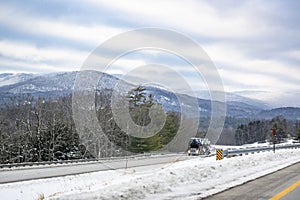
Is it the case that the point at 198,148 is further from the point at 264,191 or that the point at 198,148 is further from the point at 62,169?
the point at 264,191

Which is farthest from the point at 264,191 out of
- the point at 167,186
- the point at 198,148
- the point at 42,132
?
the point at 42,132

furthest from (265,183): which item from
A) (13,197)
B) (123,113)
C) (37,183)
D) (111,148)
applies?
(111,148)

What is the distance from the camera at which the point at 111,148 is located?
45.4 meters

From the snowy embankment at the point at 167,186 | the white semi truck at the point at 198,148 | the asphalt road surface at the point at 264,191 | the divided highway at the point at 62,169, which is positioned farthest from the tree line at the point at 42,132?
the asphalt road surface at the point at 264,191

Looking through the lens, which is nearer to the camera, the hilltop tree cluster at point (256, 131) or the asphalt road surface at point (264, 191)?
the asphalt road surface at point (264, 191)

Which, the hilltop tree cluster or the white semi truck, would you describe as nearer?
the white semi truck

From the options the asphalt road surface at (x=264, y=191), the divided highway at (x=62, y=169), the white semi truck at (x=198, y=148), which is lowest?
the divided highway at (x=62, y=169)

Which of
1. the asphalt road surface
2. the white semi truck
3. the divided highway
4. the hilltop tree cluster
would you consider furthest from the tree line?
the hilltop tree cluster

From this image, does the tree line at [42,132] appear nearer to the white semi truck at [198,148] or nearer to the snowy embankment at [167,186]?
the white semi truck at [198,148]

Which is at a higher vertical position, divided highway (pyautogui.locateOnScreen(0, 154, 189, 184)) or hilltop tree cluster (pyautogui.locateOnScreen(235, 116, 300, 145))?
hilltop tree cluster (pyautogui.locateOnScreen(235, 116, 300, 145))

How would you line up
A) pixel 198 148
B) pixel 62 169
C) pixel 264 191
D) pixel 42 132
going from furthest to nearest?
pixel 198 148 < pixel 42 132 < pixel 62 169 < pixel 264 191

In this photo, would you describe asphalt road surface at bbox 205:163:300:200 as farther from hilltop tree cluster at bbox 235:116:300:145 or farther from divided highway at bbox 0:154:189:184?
hilltop tree cluster at bbox 235:116:300:145

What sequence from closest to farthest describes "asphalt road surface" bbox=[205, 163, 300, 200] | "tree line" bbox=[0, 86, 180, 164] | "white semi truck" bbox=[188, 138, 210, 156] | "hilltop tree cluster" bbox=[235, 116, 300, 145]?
"asphalt road surface" bbox=[205, 163, 300, 200]
"tree line" bbox=[0, 86, 180, 164]
"white semi truck" bbox=[188, 138, 210, 156]
"hilltop tree cluster" bbox=[235, 116, 300, 145]

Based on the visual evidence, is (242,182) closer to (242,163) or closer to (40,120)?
(242,163)
